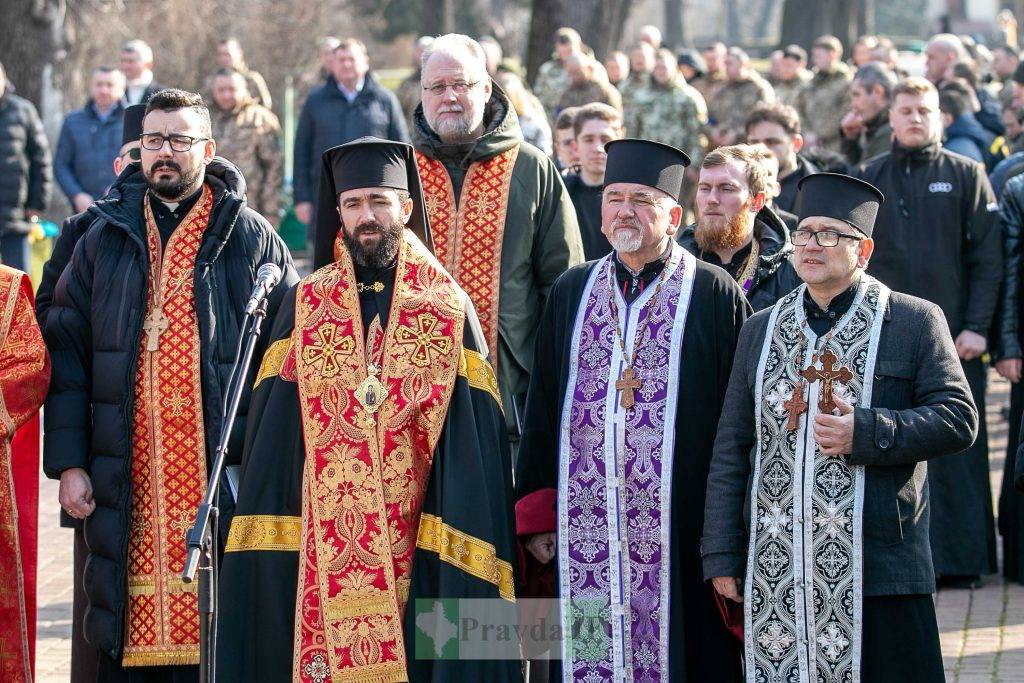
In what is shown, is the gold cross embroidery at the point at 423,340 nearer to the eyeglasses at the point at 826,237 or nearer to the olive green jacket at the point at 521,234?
the olive green jacket at the point at 521,234

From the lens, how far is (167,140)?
250 inches

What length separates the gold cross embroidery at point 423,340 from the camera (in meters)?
5.70

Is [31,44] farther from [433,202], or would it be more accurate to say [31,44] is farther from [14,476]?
[14,476]

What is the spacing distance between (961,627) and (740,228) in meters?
2.42

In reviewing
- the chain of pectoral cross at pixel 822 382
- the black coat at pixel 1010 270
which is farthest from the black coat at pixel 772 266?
the black coat at pixel 1010 270

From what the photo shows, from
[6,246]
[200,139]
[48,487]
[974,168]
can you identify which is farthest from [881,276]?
[6,246]

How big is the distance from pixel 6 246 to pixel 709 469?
31.5 ft

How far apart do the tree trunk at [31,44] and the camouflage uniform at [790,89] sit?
7877mm

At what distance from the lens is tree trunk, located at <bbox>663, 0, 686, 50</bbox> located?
50.8 meters

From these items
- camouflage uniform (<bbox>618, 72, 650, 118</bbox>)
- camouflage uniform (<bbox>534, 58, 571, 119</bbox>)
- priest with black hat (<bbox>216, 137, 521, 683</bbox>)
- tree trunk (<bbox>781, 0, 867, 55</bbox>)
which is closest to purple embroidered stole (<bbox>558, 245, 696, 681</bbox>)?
priest with black hat (<bbox>216, 137, 521, 683</bbox>)

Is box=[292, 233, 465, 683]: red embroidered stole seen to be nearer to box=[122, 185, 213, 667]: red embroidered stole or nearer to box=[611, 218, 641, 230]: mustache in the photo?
box=[611, 218, 641, 230]: mustache

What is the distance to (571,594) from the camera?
582 cm

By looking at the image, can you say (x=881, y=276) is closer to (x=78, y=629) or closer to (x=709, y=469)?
(x=709, y=469)

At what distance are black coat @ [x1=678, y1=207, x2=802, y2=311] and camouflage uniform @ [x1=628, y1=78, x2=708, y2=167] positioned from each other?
8.40 meters
